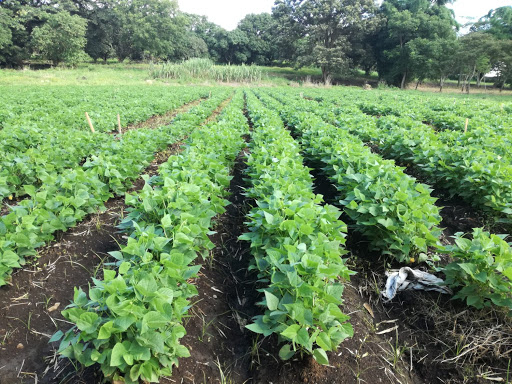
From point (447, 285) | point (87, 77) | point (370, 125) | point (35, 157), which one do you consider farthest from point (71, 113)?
point (87, 77)

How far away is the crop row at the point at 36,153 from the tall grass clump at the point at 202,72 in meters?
34.5

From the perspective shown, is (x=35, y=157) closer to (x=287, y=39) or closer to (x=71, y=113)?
(x=71, y=113)

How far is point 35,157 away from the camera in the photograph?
220 inches

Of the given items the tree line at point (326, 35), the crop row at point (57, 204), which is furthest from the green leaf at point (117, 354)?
the tree line at point (326, 35)

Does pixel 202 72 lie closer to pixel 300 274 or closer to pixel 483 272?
pixel 300 274

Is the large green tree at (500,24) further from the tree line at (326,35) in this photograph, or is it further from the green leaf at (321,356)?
the green leaf at (321,356)

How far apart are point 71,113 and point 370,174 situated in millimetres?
11675

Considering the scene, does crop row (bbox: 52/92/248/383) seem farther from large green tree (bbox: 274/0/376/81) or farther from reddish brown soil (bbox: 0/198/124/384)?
large green tree (bbox: 274/0/376/81)

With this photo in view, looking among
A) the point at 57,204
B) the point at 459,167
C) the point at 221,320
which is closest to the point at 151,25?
the point at 57,204

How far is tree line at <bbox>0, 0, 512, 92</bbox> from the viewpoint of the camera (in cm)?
4069

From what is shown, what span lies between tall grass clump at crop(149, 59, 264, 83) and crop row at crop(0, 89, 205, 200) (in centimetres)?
3453

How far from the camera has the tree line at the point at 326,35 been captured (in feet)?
133

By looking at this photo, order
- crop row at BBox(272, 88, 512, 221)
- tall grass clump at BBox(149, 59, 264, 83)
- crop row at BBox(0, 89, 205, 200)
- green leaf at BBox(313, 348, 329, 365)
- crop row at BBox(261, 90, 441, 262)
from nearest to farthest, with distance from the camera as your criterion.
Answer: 1. green leaf at BBox(313, 348, 329, 365)
2. crop row at BBox(261, 90, 441, 262)
3. crop row at BBox(272, 88, 512, 221)
4. crop row at BBox(0, 89, 205, 200)
5. tall grass clump at BBox(149, 59, 264, 83)

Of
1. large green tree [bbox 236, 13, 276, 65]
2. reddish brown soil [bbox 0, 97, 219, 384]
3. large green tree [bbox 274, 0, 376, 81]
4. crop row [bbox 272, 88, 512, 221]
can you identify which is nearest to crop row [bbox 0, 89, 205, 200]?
reddish brown soil [bbox 0, 97, 219, 384]
